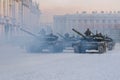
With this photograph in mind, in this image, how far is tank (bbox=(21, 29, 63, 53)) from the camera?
106ft

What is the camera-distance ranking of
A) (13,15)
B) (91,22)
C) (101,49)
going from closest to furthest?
(101,49) → (13,15) → (91,22)

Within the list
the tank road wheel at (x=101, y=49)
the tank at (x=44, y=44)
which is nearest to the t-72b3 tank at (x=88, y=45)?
the tank road wheel at (x=101, y=49)

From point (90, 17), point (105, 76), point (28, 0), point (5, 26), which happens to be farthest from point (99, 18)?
point (105, 76)

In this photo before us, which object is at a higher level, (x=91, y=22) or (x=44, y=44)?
(x=91, y=22)

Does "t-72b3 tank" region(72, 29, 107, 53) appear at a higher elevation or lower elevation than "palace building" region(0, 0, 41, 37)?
lower

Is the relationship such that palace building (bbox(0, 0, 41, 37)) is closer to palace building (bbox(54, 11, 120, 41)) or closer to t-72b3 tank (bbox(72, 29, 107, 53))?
t-72b3 tank (bbox(72, 29, 107, 53))

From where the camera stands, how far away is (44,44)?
1281 inches

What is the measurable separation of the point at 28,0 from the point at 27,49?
5664 cm

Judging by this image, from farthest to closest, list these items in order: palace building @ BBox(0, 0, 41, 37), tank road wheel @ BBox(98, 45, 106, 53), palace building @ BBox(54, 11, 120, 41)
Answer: palace building @ BBox(54, 11, 120, 41), palace building @ BBox(0, 0, 41, 37), tank road wheel @ BBox(98, 45, 106, 53)

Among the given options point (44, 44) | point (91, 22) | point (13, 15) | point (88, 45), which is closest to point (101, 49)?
point (88, 45)

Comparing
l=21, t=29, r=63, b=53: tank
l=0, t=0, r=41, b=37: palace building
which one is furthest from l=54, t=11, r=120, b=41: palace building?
l=21, t=29, r=63, b=53: tank

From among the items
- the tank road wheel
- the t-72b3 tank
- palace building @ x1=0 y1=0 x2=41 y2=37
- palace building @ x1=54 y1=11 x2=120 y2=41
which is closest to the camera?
the tank road wheel

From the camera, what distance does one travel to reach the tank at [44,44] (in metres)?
32.2

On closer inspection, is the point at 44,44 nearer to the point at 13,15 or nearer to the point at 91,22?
the point at 13,15
